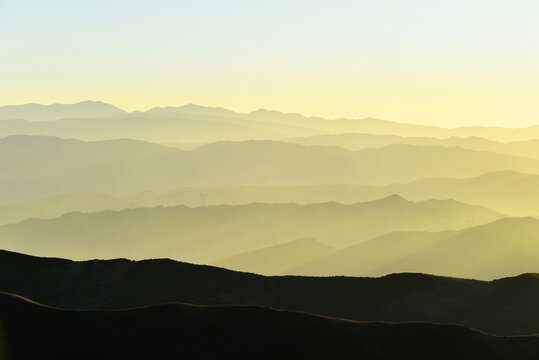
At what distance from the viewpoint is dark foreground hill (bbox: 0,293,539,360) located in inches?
2014

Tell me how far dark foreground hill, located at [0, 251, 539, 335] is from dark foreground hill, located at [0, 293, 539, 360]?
103 feet

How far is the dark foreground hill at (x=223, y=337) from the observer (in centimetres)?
5116

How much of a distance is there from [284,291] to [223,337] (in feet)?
139

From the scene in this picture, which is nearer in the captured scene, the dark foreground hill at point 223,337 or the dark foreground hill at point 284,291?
the dark foreground hill at point 223,337

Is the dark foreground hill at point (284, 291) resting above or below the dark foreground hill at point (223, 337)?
above

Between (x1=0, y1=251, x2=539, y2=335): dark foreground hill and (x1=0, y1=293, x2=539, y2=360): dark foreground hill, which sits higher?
(x1=0, y1=251, x2=539, y2=335): dark foreground hill

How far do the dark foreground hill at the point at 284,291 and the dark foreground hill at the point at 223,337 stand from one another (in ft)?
103

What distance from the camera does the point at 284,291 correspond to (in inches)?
3824

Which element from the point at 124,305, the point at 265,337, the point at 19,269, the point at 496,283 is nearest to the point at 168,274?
the point at 124,305

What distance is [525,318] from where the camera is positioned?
87938mm

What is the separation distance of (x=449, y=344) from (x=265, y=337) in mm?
13231

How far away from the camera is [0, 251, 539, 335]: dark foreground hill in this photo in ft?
296

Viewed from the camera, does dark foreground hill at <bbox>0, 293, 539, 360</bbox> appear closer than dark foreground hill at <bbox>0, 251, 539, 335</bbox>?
Yes

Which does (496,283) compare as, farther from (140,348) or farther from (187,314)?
(140,348)
